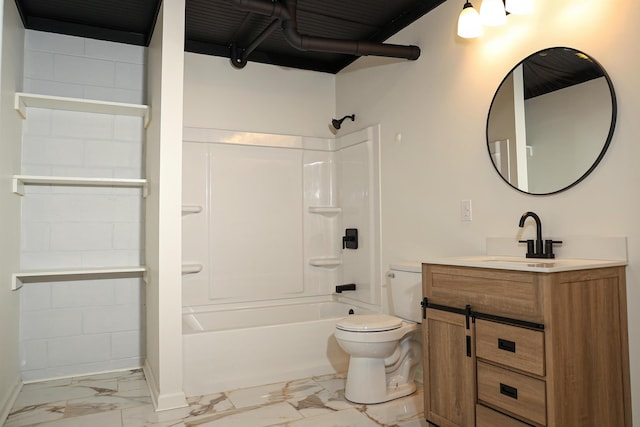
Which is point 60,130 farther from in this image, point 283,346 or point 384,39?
point 384,39

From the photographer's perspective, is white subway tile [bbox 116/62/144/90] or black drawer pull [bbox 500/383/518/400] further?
white subway tile [bbox 116/62/144/90]

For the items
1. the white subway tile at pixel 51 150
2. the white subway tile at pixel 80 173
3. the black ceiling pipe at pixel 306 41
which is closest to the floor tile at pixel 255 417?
the white subway tile at pixel 80 173

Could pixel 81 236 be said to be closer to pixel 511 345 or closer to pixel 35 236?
pixel 35 236

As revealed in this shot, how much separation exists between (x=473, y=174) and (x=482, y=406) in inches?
51.4

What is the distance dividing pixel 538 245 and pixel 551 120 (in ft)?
2.03

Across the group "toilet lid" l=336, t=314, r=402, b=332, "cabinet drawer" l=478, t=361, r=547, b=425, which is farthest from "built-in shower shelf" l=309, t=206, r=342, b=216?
"cabinet drawer" l=478, t=361, r=547, b=425

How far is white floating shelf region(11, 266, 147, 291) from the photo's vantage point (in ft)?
9.47

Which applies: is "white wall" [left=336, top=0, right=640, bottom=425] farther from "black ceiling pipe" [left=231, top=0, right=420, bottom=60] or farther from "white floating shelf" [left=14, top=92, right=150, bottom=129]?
"white floating shelf" [left=14, top=92, right=150, bottom=129]

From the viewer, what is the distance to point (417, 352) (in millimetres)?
3014

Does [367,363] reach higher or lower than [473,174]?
lower

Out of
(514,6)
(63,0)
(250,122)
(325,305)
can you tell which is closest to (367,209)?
(325,305)

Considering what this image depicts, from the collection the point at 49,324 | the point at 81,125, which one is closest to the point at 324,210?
the point at 81,125

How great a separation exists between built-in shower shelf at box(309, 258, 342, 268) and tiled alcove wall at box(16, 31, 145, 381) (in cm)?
142

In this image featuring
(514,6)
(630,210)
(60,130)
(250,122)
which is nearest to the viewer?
(630,210)
